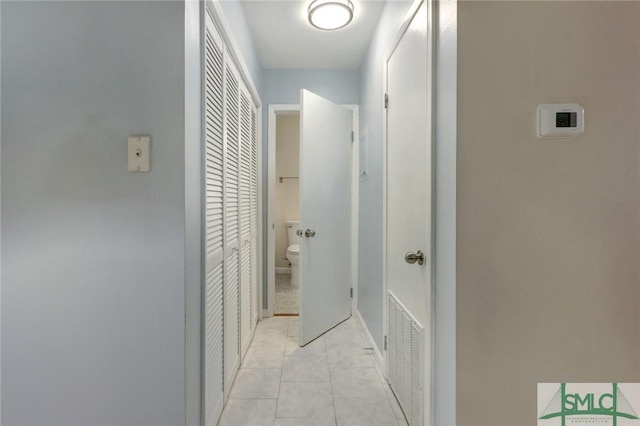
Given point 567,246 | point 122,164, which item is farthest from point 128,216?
point 567,246

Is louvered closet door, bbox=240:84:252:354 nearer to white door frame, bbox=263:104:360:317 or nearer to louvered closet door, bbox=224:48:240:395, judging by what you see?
louvered closet door, bbox=224:48:240:395

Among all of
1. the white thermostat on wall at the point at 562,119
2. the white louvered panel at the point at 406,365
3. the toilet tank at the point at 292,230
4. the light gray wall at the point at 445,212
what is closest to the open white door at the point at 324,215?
the white louvered panel at the point at 406,365

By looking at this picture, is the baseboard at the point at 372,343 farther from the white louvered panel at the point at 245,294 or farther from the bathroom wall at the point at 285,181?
the bathroom wall at the point at 285,181

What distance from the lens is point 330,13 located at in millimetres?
1879

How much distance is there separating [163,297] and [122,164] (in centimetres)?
47

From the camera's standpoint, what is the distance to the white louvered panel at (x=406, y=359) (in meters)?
1.33

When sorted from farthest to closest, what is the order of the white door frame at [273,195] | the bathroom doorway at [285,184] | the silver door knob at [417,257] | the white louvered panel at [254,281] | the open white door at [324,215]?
the bathroom doorway at [285,184], the white door frame at [273,195], the white louvered panel at [254,281], the open white door at [324,215], the silver door knob at [417,257]

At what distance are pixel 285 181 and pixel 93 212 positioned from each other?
139 inches

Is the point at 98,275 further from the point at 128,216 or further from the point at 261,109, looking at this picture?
the point at 261,109

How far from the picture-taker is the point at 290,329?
101 inches

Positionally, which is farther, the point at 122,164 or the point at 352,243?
the point at 352,243

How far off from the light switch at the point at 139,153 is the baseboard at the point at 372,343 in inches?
67.5

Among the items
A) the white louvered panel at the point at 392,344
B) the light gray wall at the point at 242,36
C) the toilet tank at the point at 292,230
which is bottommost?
the white louvered panel at the point at 392,344

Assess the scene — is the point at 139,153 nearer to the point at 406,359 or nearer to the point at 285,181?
the point at 406,359
